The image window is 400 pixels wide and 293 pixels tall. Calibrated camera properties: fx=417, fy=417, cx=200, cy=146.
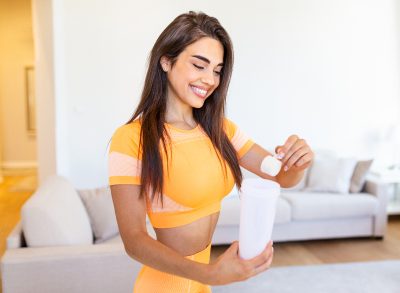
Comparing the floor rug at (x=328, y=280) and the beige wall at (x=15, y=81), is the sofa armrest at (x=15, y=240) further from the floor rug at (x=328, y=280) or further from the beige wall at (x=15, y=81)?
the beige wall at (x=15, y=81)

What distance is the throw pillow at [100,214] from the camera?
281 cm

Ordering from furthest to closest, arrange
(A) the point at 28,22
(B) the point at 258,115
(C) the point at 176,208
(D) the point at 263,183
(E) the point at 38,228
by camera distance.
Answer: (A) the point at 28,22 < (B) the point at 258,115 < (E) the point at 38,228 < (C) the point at 176,208 < (D) the point at 263,183

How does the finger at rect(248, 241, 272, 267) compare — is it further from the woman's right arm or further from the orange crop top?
the orange crop top

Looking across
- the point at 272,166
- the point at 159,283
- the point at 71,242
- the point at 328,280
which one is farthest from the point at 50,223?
the point at 328,280

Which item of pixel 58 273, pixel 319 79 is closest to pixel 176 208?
pixel 58 273

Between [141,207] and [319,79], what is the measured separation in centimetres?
413

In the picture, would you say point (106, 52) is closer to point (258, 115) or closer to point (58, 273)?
point (258, 115)

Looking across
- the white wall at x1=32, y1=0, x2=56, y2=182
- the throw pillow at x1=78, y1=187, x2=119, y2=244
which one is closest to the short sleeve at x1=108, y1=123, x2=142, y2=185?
the throw pillow at x1=78, y1=187, x2=119, y2=244

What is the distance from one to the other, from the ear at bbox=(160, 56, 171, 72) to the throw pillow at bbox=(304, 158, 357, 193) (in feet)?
10.7

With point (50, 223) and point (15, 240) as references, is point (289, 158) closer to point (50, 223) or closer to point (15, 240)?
point (50, 223)

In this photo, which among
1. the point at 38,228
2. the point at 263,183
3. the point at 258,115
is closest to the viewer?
the point at 263,183

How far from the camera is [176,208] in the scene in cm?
94

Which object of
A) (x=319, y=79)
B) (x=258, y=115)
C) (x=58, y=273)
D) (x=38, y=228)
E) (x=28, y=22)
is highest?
(x=28, y=22)

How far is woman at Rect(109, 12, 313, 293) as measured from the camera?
0.85 meters
